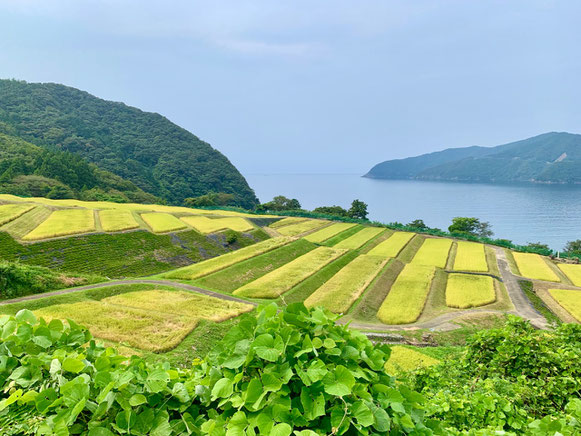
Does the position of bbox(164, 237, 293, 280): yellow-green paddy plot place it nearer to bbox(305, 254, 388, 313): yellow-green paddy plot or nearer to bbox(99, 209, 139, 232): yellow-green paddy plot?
bbox(305, 254, 388, 313): yellow-green paddy plot

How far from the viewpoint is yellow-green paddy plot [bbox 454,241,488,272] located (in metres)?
38.4

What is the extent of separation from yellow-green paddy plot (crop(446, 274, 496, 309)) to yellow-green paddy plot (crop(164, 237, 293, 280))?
21.4 metres

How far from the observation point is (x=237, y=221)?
173ft

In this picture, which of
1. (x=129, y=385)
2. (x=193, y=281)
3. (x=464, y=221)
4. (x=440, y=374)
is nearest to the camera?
(x=129, y=385)

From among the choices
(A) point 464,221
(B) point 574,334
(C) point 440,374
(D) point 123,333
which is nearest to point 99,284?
(D) point 123,333

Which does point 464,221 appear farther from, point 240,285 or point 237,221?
point 240,285

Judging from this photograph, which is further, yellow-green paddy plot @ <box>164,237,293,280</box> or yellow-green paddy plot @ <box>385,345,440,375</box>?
yellow-green paddy plot @ <box>164,237,293,280</box>

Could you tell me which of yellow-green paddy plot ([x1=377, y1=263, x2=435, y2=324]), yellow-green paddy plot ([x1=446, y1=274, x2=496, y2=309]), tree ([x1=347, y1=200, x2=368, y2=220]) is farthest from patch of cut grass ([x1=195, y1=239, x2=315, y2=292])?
tree ([x1=347, y1=200, x2=368, y2=220])

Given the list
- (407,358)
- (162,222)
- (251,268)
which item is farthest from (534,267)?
(162,222)

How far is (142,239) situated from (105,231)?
3979 millimetres

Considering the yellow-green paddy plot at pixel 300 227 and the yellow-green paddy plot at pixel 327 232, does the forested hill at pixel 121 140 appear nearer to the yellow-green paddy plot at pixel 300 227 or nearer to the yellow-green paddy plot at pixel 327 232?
the yellow-green paddy plot at pixel 300 227

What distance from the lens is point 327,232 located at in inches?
2149

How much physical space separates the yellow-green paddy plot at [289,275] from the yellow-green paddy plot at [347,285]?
101 inches

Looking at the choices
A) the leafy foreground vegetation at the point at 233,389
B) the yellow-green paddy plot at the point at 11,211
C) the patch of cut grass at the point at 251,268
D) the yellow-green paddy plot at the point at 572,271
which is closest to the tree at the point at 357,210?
the patch of cut grass at the point at 251,268
